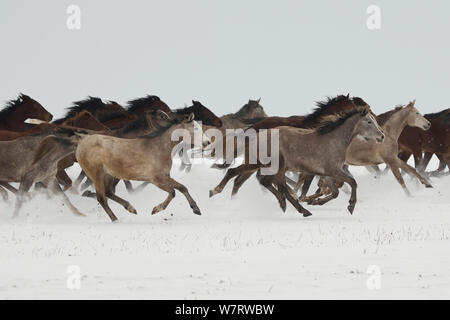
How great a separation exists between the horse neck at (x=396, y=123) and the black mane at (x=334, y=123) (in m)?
4.03

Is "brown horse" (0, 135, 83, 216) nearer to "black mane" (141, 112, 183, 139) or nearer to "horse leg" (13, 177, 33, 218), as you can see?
"horse leg" (13, 177, 33, 218)

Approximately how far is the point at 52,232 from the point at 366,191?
891 cm

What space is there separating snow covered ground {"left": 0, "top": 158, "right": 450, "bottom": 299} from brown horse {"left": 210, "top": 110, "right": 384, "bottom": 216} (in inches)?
24.0

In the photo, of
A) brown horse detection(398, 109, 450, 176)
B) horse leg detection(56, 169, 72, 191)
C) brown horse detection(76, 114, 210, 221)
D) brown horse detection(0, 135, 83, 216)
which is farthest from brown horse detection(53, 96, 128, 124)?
brown horse detection(398, 109, 450, 176)

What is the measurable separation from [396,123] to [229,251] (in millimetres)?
9578

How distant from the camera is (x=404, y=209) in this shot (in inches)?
592

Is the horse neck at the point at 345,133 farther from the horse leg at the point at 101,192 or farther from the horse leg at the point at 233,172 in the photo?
the horse leg at the point at 101,192

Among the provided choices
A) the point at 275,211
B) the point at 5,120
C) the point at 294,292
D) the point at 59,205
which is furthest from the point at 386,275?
the point at 5,120

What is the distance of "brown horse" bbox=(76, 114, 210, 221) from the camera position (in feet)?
42.7

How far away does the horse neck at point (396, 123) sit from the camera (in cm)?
1792

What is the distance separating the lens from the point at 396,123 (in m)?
18.1

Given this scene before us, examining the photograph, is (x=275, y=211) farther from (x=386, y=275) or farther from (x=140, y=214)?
(x=386, y=275)

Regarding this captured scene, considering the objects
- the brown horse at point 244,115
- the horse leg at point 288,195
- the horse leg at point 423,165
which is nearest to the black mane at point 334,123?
the horse leg at point 288,195
